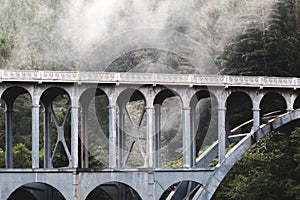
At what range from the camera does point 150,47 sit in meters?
94.6

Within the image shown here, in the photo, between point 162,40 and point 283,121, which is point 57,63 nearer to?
point 162,40

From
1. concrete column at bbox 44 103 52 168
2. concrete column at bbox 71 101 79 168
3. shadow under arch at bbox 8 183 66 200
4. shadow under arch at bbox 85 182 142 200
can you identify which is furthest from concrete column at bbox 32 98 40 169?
shadow under arch at bbox 85 182 142 200

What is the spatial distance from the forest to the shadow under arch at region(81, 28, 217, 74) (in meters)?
0.78

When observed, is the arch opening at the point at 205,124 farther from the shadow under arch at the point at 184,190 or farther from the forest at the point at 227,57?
the shadow under arch at the point at 184,190

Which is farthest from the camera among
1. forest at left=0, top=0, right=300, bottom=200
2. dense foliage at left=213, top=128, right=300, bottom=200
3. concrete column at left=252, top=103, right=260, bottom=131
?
forest at left=0, top=0, right=300, bottom=200

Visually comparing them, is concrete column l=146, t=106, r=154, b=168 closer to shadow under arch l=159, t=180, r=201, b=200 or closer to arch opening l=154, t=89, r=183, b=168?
shadow under arch l=159, t=180, r=201, b=200

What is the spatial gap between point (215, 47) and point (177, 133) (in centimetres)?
975

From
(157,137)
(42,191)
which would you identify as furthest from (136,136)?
(42,191)

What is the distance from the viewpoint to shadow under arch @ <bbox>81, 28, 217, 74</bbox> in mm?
83750

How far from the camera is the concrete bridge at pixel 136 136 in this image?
4562cm

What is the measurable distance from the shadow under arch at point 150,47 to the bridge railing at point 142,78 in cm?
2926

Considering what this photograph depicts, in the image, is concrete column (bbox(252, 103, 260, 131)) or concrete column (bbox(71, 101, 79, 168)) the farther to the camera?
concrete column (bbox(252, 103, 260, 131))

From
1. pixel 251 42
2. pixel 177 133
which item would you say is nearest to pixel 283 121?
pixel 251 42

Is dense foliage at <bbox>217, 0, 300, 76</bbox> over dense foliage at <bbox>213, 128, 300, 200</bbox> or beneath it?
over
